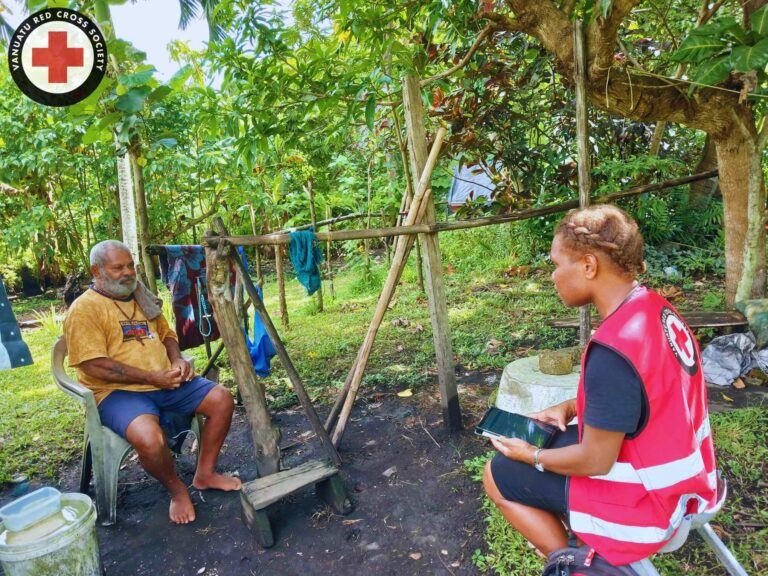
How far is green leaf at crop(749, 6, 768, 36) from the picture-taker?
279cm

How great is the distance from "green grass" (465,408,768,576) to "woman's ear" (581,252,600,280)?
1438mm

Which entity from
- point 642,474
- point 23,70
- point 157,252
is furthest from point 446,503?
point 23,70

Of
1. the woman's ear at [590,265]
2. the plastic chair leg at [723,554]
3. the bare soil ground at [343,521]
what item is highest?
the woman's ear at [590,265]

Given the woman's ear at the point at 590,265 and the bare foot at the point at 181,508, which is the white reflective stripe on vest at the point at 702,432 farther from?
the bare foot at the point at 181,508

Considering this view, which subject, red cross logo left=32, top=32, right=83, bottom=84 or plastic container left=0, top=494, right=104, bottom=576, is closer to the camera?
plastic container left=0, top=494, right=104, bottom=576

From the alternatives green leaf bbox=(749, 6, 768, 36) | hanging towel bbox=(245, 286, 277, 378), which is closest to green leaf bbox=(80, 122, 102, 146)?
hanging towel bbox=(245, 286, 277, 378)

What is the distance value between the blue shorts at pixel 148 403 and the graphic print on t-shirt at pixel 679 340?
2.69m

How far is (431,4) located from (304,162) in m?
3.99

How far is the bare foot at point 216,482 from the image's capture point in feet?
10.1

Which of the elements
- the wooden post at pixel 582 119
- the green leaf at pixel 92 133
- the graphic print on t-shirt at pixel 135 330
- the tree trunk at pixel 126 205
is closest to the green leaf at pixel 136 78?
the green leaf at pixel 92 133

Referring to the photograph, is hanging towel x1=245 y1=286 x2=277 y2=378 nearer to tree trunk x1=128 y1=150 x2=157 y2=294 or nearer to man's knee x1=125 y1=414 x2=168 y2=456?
tree trunk x1=128 y1=150 x2=157 y2=294

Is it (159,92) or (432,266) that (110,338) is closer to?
(159,92)

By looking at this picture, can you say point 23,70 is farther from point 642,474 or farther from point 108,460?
point 642,474

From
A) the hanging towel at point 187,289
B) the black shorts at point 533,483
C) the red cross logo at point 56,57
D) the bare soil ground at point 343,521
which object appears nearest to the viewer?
the black shorts at point 533,483
